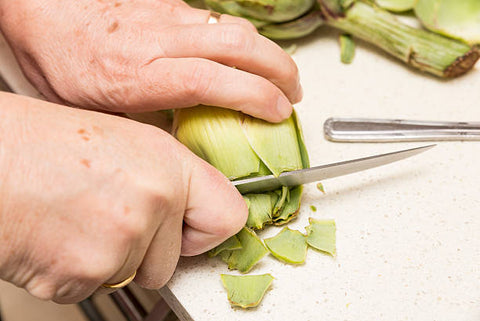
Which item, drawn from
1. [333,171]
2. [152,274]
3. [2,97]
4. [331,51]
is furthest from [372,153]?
[2,97]

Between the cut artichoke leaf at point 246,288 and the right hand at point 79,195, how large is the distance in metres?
0.11

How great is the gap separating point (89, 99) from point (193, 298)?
0.97ft

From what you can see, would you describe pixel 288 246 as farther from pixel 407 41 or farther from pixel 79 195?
pixel 407 41

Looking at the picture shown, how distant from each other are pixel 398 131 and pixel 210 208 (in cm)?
36

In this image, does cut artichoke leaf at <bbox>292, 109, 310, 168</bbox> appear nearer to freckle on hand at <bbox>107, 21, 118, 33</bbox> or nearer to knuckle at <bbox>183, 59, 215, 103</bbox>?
knuckle at <bbox>183, 59, 215, 103</bbox>

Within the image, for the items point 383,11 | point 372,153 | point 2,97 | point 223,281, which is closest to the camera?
point 2,97

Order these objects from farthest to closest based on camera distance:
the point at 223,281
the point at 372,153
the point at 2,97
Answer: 1. the point at 372,153
2. the point at 223,281
3. the point at 2,97

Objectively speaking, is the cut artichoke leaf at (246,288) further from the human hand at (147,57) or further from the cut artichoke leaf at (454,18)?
the cut artichoke leaf at (454,18)

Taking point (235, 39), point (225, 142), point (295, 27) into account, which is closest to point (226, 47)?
point (235, 39)

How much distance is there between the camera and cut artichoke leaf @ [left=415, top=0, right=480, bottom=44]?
829 mm

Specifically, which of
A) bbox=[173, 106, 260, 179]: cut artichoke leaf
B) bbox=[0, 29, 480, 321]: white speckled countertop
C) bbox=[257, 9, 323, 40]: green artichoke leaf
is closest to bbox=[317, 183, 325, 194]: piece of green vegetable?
bbox=[0, 29, 480, 321]: white speckled countertop

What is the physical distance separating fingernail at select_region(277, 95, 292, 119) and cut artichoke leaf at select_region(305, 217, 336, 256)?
143 mm

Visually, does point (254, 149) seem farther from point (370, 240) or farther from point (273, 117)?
point (370, 240)

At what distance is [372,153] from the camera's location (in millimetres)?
725
